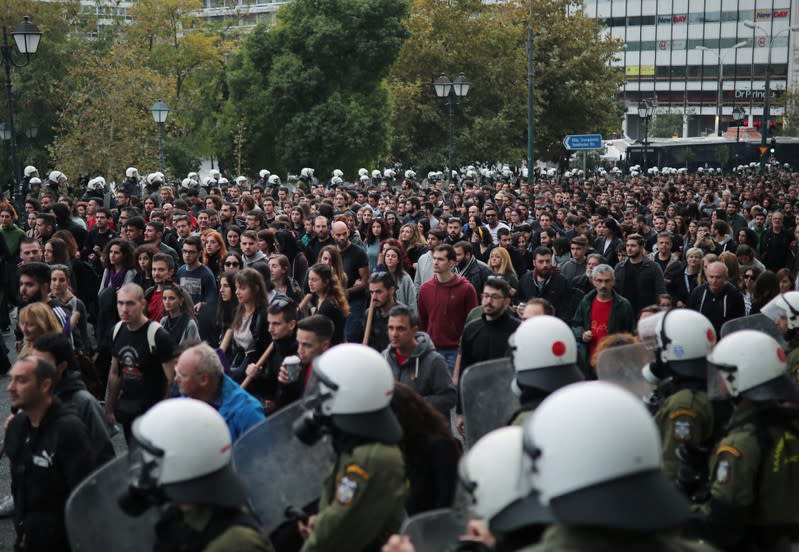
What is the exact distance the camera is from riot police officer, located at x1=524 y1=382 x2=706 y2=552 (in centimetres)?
239

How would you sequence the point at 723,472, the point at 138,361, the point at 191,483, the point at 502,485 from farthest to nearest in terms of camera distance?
the point at 138,361 < the point at 723,472 < the point at 191,483 < the point at 502,485

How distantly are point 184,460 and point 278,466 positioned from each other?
1.16 meters

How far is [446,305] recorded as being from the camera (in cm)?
905

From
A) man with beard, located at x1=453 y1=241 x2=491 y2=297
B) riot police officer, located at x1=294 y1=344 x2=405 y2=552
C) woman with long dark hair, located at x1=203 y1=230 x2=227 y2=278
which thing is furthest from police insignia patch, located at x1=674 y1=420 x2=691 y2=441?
woman with long dark hair, located at x1=203 y1=230 x2=227 y2=278

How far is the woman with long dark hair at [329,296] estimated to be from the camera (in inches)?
333

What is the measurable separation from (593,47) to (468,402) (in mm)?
46623

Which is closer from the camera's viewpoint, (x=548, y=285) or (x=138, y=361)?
(x=138, y=361)

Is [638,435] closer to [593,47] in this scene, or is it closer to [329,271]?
[329,271]

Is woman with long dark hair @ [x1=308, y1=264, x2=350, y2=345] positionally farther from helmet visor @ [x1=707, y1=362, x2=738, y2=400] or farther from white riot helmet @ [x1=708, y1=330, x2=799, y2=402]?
white riot helmet @ [x1=708, y1=330, x2=799, y2=402]

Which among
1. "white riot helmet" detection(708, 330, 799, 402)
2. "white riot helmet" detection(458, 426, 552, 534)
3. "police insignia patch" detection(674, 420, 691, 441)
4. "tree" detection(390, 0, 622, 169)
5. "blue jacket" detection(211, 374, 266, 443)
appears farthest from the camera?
"tree" detection(390, 0, 622, 169)

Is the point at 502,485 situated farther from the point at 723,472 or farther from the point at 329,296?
the point at 329,296

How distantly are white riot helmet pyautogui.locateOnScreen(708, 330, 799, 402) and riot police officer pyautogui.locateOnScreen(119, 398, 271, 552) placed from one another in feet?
6.53

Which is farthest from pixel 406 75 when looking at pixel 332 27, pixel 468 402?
pixel 468 402

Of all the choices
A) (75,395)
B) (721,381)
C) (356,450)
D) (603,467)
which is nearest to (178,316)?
(75,395)
